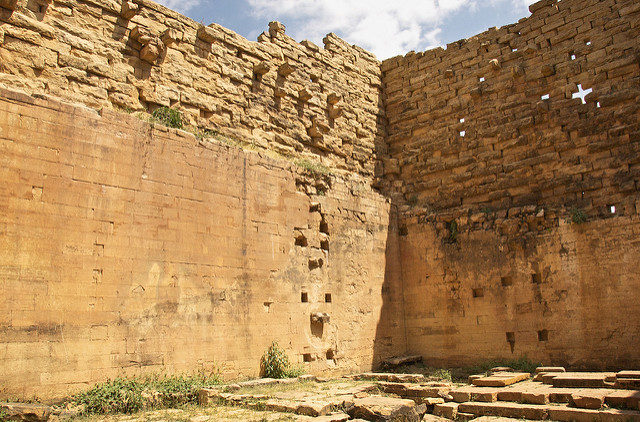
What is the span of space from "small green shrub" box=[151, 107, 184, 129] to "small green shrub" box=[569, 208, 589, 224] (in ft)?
24.6

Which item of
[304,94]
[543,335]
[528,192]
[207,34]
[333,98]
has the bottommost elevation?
[543,335]

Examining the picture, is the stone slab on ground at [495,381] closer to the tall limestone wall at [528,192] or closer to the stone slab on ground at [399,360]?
the tall limestone wall at [528,192]

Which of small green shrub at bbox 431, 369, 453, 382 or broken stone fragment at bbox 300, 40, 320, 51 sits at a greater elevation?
broken stone fragment at bbox 300, 40, 320, 51

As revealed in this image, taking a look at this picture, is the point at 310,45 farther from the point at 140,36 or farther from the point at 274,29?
the point at 140,36

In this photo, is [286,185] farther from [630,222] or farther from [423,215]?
[630,222]

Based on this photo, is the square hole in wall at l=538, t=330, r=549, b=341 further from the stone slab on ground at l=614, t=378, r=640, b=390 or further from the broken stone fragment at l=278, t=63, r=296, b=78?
the broken stone fragment at l=278, t=63, r=296, b=78

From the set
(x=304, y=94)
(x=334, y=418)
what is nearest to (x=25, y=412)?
(x=334, y=418)

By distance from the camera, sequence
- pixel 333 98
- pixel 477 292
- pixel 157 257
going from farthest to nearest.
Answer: pixel 333 98, pixel 477 292, pixel 157 257

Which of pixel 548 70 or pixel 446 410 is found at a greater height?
pixel 548 70

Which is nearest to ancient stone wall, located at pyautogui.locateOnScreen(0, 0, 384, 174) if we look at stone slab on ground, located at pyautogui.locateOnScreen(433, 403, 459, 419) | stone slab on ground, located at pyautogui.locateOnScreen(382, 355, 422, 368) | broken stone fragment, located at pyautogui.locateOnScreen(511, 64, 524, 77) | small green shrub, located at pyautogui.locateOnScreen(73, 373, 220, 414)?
broken stone fragment, located at pyautogui.locateOnScreen(511, 64, 524, 77)

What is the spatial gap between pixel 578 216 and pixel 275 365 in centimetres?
627

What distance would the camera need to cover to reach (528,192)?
11664 mm

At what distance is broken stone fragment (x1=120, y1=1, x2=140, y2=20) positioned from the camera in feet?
31.1

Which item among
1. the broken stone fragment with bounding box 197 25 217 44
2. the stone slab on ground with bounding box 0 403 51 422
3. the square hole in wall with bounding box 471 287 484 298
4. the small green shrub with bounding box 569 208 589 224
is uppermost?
the broken stone fragment with bounding box 197 25 217 44
